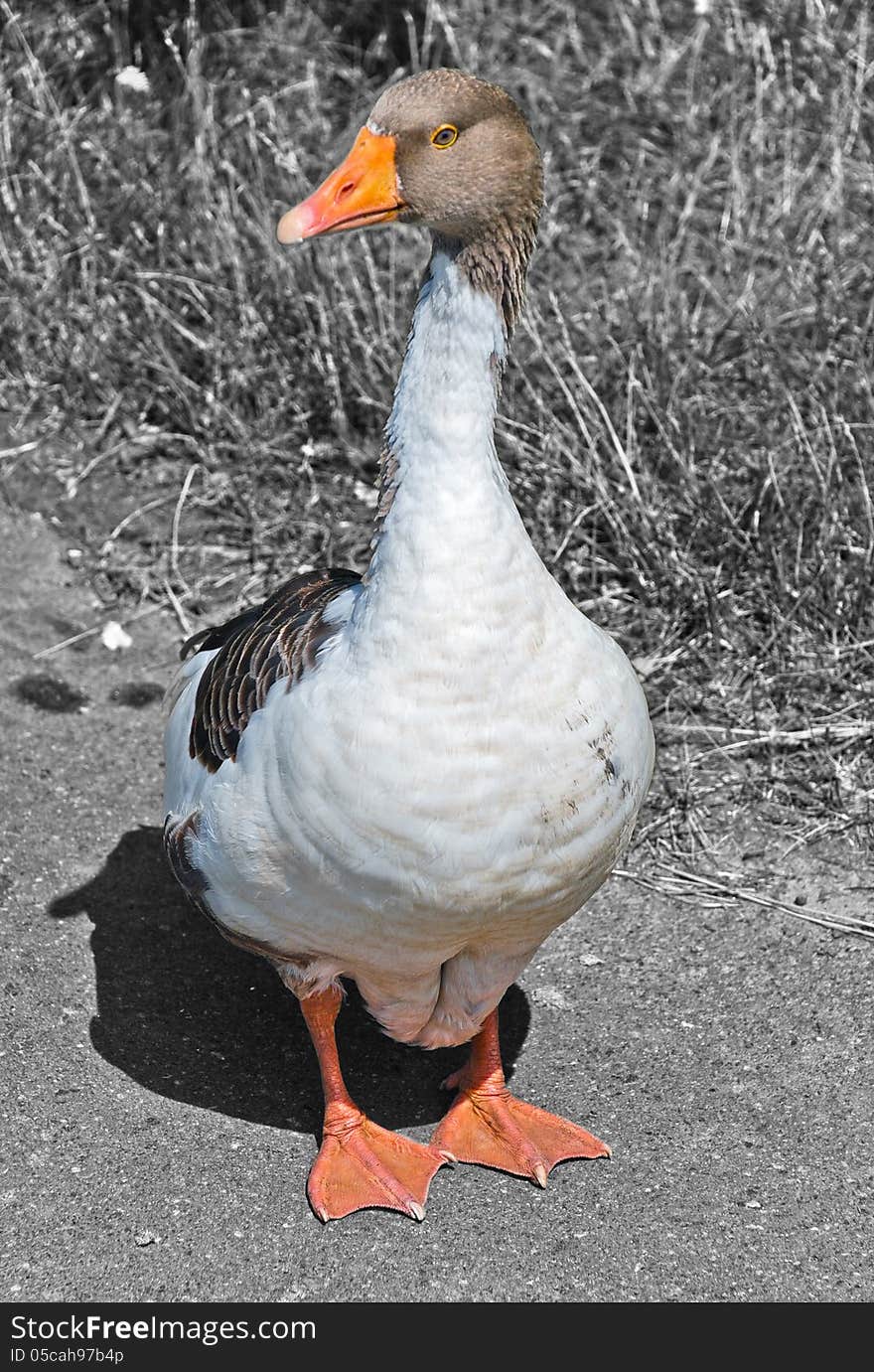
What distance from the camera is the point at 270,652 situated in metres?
3.40

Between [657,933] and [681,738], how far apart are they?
0.83 metres

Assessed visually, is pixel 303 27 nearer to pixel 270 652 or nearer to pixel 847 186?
pixel 847 186

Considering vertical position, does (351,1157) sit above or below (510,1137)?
above

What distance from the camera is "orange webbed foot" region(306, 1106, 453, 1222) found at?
344 cm

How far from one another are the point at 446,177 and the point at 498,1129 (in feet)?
→ 6.96

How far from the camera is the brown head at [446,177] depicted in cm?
301

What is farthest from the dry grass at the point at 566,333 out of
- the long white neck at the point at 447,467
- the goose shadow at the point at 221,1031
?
the long white neck at the point at 447,467

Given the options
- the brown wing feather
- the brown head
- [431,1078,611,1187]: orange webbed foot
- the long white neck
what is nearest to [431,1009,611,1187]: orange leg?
[431,1078,611,1187]: orange webbed foot

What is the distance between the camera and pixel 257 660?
3439 mm

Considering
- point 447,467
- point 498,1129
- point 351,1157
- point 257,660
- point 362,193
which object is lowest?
point 498,1129

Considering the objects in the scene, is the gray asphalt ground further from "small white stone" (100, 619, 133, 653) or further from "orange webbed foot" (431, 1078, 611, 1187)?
"small white stone" (100, 619, 133, 653)

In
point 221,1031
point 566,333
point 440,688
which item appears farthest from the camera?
point 566,333

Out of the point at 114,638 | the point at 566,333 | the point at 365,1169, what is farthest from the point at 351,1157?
the point at 566,333

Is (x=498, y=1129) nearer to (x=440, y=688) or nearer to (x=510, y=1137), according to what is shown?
(x=510, y=1137)
